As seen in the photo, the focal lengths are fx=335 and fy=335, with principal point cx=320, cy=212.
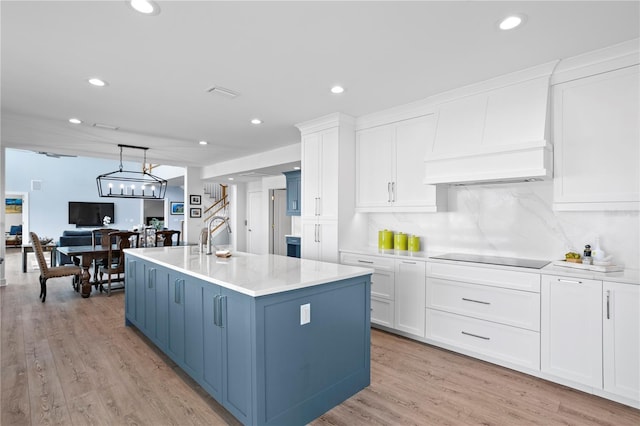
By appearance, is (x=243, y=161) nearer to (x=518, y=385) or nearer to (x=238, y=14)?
(x=238, y=14)

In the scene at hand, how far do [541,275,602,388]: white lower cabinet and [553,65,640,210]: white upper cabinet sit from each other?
672 millimetres

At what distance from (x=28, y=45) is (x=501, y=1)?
10.5ft

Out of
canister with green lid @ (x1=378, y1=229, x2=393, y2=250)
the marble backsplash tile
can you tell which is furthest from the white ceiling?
canister with green lid @ (x1=378, y1=229, x2=393, y2=250)

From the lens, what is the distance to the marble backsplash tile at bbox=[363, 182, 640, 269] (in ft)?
8.92

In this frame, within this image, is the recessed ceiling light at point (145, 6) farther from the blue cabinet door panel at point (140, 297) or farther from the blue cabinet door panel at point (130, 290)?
the blue cabinet door panel at point (130, 290)

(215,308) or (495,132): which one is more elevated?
(495,132)

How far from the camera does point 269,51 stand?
2.56 metres

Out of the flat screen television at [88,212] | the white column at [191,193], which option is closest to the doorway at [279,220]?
the white column at [191,193]

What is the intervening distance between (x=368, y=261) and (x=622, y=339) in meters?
2.16

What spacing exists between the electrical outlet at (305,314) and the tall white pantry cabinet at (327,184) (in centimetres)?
199

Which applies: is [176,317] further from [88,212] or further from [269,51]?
[88,212]

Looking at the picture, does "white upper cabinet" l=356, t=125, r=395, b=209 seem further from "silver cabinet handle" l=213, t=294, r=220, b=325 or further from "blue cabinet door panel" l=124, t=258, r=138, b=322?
"blue cabinet door panel" l=124, t=258, r=138, b=322

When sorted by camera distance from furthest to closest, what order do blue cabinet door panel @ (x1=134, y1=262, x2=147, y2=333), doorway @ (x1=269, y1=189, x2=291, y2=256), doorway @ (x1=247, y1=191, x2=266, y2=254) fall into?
doorway @ (x1=247, y1=191, x2=266, y2=254) → doorway @ (x1=269, y1=189, x2=291, y2=256) → blue cabinet door panel @ (x1=134, y1=262, x2=147, y2=333)

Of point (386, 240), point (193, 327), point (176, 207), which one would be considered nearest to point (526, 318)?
point (386, 240)
